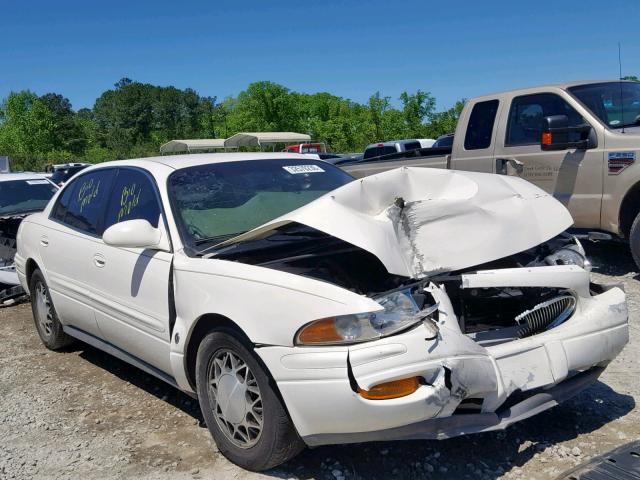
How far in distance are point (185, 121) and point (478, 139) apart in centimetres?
7858

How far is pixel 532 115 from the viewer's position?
7371 mm

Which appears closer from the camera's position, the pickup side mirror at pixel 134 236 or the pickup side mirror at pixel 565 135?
the pickup side mirror at pixel 134 236

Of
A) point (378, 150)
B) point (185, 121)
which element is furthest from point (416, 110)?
point (185, 121)

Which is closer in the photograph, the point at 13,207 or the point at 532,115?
the point at 532,115

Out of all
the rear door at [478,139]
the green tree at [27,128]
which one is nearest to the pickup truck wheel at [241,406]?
the rear door at [478,139]

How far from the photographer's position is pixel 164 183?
410 centimetres

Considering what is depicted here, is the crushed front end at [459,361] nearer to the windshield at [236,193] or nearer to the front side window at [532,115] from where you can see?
the windshield at [236,193]

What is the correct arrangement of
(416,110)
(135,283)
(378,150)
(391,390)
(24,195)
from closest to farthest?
(391,390) → (135,283) → (24,195) → (378,150) → (416,110)

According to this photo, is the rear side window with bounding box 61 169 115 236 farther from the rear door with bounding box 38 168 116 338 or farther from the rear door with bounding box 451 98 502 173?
the rear door with bounding box 451 98 502 173

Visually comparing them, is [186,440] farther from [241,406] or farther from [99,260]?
[99,260]

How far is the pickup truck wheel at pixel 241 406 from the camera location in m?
3.05

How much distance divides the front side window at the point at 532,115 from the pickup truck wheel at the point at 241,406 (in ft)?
16.7

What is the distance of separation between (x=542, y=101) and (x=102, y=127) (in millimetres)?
91477

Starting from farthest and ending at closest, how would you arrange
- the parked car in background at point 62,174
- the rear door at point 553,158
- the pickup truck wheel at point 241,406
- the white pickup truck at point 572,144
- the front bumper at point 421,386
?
the parked car in background at point 62,174
the rear door at point 553,158
the white pickup truck at point 572,144
the pickup truck wheel at point 241,406
the front bumper at point 421,386
